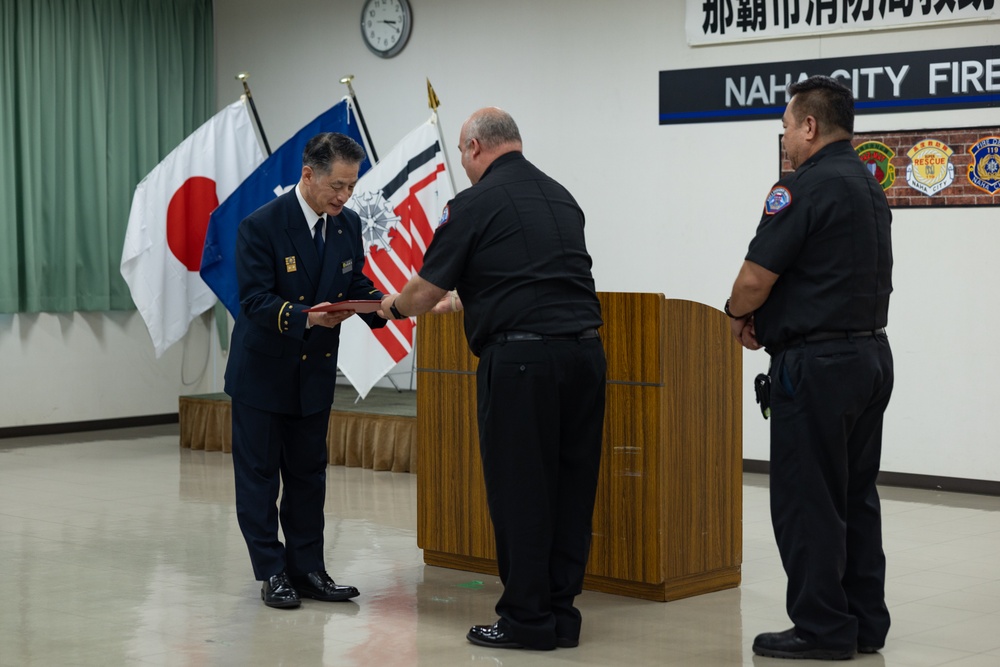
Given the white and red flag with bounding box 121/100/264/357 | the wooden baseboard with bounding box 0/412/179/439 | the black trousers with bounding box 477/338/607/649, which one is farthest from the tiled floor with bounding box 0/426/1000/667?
the wooden baseboard with bounding box 0/412/179/439

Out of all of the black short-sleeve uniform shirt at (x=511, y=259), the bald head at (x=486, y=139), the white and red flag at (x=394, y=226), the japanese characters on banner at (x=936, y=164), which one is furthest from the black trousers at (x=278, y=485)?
the japanese characters on banner at (x=936, y=164)

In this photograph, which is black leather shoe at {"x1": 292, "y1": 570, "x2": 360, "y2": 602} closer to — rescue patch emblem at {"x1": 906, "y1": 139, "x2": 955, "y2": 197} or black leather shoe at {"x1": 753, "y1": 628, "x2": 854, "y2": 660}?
black leather shoe at {"x1": 753, "y1": 628, "x2": 854, "y2": 660}

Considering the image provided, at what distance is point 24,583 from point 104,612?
0.58 meters

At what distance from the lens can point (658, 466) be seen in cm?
423

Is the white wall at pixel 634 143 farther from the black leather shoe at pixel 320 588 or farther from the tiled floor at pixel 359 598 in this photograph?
the black leather shoe at pixel 320 588

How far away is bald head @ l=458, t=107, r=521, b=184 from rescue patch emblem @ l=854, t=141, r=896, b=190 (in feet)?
11.8

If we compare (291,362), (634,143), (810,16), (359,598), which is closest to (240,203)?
(634,143)

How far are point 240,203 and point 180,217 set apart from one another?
61 centimetres

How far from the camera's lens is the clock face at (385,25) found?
8.88 metres

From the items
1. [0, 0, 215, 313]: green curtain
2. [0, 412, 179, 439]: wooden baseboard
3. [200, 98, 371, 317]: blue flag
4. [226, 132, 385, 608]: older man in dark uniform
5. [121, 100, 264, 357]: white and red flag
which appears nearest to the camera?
[226, 132, 385, 608]: older man in dark uniform

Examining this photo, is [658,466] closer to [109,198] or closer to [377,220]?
[377,220]

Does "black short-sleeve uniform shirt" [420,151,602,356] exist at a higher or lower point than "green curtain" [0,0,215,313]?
lower

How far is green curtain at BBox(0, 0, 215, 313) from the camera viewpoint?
886 centimetres

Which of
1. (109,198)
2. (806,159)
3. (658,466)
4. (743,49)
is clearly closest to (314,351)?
(658,466)
